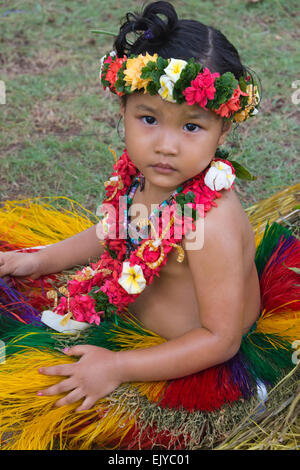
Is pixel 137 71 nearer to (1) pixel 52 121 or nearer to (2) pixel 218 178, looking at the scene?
(2) pixel 218 178

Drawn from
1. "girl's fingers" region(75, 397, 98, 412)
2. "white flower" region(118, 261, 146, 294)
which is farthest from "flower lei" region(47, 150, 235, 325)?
"girl's fingers" region(75, 397, 98, 412)

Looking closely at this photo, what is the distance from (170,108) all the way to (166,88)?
59 millimetres

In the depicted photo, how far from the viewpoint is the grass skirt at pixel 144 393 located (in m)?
1.57

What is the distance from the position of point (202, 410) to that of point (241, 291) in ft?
1.20

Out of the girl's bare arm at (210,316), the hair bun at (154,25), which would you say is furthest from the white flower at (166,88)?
the girl's bare arm at (210,316)

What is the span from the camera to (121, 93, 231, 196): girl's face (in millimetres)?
1393

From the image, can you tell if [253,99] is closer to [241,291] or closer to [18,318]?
[241,291]

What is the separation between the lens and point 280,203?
2387 mm

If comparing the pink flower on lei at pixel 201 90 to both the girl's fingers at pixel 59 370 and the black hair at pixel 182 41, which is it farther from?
the girl's fingers at pixel 59 370

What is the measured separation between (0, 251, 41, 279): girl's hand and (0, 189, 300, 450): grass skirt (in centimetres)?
23

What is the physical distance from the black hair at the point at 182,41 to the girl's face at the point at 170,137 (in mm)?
120

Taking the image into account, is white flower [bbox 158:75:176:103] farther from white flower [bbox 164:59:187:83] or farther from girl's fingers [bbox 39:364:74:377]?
girl's fingers [bbox 39:364:74:377]

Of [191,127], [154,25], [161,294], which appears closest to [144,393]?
[161,294]

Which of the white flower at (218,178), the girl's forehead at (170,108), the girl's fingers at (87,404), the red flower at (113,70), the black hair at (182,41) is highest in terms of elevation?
the black hair at (182,41)
